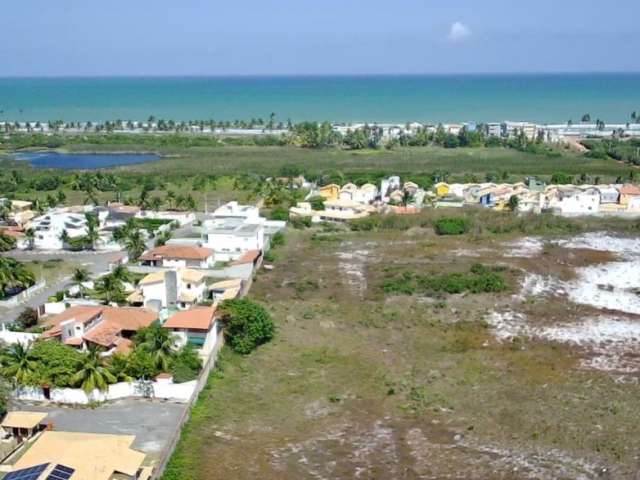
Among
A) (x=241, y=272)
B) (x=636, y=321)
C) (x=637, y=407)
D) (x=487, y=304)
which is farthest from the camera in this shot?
(x=241, y=272)

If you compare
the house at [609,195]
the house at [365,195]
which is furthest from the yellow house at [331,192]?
the house at [609,195]

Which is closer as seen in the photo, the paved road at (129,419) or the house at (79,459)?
the house at (79,459)

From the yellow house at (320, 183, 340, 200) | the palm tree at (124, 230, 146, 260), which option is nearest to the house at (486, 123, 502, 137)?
the yellow house at (320, 183, 340, 200)

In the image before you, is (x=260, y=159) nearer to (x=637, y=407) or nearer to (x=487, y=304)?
(x=487, y=304)

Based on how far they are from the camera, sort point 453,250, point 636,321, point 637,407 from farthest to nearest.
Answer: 1. point 453,250
2. point 636,321
3. point 637,407

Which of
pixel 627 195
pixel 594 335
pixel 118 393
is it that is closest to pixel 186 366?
pixel 118 393

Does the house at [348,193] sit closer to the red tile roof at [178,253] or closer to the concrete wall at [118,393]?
the red tile roof at [178,253]

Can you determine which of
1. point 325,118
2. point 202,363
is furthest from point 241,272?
point 325,118
